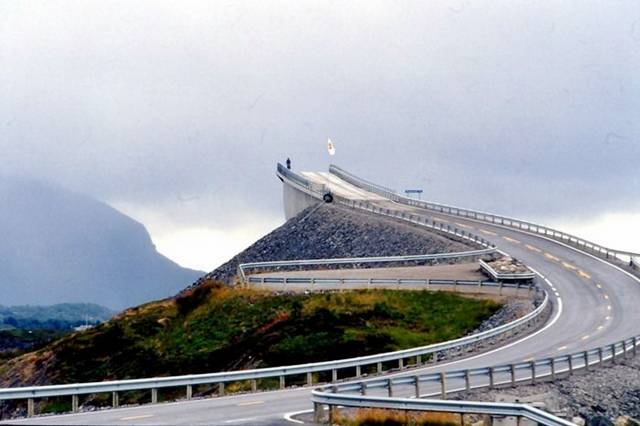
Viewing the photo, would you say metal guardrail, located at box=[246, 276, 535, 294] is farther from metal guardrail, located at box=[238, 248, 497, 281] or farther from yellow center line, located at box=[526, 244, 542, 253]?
yellow center line, located at box=[526, 244, 542, 253]

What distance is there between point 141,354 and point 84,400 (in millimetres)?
8445

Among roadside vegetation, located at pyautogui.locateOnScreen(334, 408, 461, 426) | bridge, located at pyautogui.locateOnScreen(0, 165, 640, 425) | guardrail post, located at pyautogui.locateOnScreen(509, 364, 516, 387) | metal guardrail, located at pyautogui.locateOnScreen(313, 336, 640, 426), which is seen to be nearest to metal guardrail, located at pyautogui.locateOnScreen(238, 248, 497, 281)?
bridge, located at pyautogui.locateOnScreen(0, 165, 640, 425)

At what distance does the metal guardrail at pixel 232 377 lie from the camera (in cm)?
2558

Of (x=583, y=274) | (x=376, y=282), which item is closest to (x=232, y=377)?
(x=376, y=282)

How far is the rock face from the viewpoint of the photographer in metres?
83.1

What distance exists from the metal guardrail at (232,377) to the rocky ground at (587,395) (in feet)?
18.1

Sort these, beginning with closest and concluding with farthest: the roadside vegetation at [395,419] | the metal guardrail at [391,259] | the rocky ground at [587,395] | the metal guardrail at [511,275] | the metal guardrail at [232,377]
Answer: the roadside vegetation at [395,419], the metal guardrail at [232,377], the rocky ground at [587,395], the metal guardrail at [511,275], the metal guardrail at [391,259]

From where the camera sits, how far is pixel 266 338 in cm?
5116

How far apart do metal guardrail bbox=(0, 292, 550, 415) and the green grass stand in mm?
4501

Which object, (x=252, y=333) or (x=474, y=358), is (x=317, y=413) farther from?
(x=252, y=333)

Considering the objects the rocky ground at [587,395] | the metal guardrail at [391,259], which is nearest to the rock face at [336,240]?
the metal guardrail at [391,259]

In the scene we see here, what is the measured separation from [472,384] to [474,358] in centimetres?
951

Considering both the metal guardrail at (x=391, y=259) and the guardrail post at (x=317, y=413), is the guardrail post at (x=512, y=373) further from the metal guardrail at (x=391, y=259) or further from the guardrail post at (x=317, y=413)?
the metal guardrail at (x=391, y=259)

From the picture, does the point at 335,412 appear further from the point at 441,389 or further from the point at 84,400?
the point at 84,400
